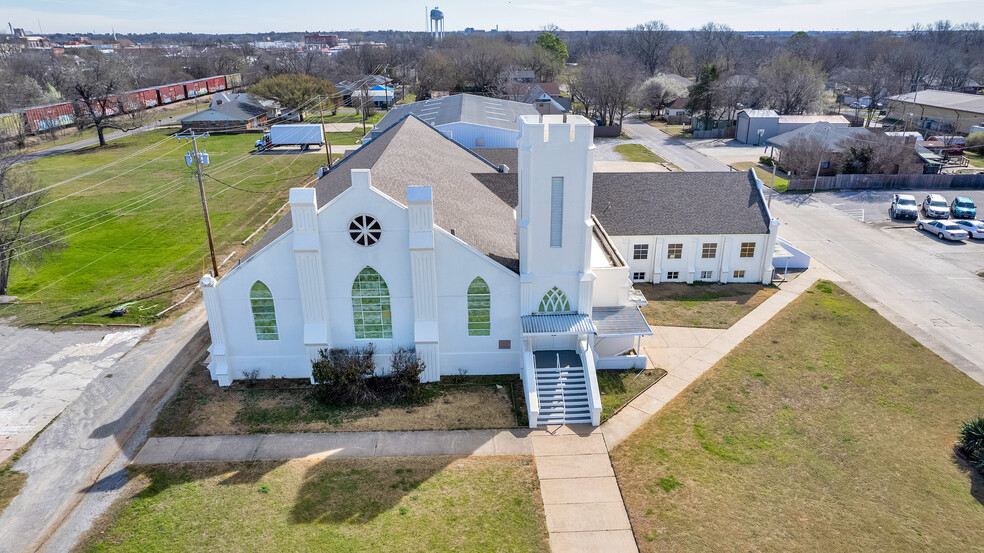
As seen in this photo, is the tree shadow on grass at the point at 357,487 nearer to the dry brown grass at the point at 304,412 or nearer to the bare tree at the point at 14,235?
the dry brown grass at the point at 304,412

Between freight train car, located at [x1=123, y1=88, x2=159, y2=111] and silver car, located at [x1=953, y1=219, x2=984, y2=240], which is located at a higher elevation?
freight train car, located at [x1=123, y1=88, x2=159, y2=111]

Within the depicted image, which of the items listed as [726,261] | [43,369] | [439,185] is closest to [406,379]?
[439,185]

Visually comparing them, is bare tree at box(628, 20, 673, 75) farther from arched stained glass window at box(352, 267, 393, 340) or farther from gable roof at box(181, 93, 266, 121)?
arched stained glass window at box(352, 267, 393, 340)

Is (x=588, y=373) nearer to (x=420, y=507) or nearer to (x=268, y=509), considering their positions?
(x=420, y=507)

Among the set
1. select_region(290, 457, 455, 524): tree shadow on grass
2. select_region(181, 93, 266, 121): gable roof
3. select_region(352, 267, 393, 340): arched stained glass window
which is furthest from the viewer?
select_region(181, 93, 266, 121): gable roof

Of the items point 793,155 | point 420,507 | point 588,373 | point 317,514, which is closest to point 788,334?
point 588,373

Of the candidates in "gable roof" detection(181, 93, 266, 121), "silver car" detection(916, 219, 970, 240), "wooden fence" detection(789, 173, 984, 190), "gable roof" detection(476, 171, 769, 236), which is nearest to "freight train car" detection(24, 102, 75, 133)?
"gable roof" detection(181, 93, 266, 121)
